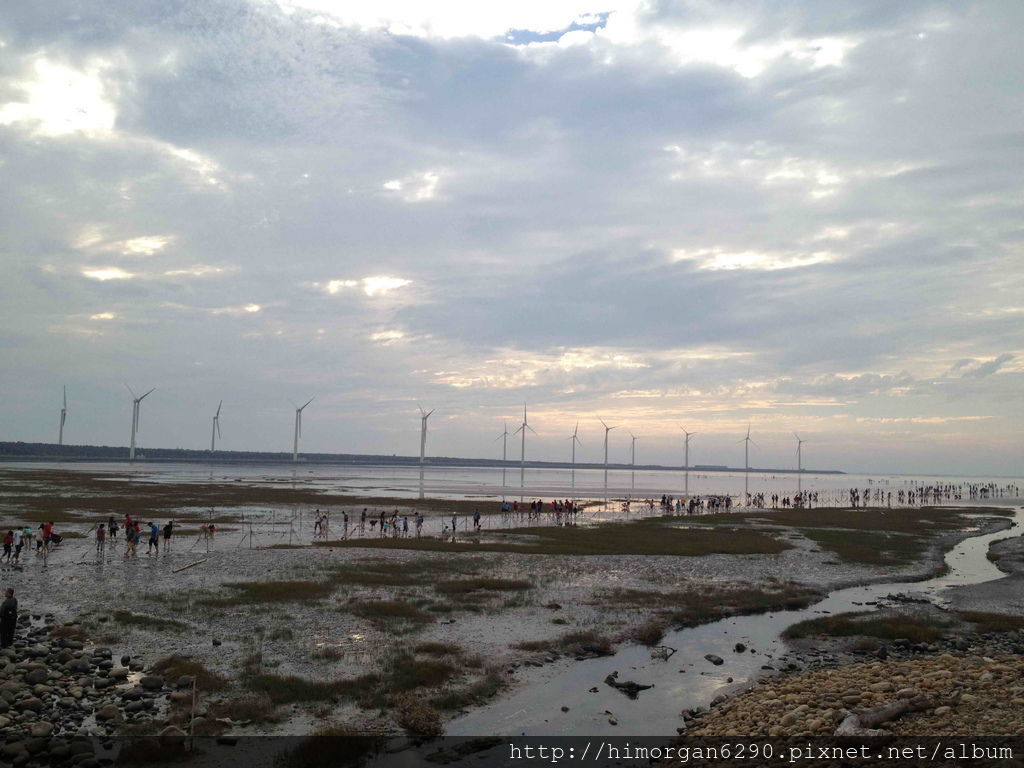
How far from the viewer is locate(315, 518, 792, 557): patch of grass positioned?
46500 millimetres

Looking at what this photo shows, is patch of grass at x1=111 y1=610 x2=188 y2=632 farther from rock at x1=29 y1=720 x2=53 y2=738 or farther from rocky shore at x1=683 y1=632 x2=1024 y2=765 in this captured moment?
rocky shore at x1=683 y1=632 x2=1024 y2=765

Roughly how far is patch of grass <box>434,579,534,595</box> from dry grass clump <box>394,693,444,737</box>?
44.6 feet

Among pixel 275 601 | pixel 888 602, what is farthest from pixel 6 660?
pixel 888 602

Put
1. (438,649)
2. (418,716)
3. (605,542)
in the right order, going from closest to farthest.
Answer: (418,716)
(438,649)
(605,542)

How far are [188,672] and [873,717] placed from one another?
17.5 meters

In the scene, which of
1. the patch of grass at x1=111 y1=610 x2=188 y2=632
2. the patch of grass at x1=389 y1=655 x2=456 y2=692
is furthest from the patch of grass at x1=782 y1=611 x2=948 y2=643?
the patch of grass at x1=111 y1=610 x2=188 y2=632

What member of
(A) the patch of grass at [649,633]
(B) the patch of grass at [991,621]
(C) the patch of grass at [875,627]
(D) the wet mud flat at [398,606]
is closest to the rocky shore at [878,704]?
(D) the wet mud flat at [398,606]

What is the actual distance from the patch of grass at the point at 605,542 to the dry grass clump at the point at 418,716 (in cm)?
2777

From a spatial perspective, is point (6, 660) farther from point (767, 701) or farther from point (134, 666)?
point (767, 701)

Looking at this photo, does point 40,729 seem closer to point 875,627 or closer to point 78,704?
point 78,704

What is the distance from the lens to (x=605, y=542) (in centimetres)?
5184

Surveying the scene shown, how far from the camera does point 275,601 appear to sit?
28.0 metres

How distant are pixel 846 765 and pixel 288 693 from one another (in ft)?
44.0

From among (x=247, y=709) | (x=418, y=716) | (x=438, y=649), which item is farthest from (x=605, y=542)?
(x=247, y=709)
